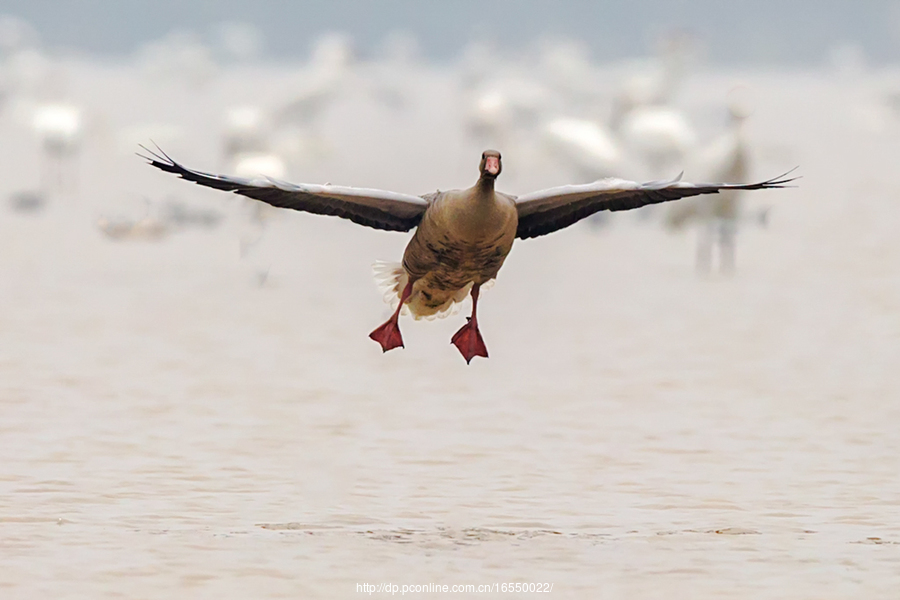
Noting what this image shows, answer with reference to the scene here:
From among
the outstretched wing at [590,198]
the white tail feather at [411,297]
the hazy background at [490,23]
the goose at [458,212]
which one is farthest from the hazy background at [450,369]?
the hazy background at [490,23]

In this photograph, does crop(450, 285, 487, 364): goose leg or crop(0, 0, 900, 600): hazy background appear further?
crop(450, 285, 487, 364): goose leg

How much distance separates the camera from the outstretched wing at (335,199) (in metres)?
8.34

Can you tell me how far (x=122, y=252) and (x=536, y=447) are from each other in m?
9.17

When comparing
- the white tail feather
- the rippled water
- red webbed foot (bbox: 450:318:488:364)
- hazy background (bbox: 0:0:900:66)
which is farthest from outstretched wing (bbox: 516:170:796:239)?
hazy background (bbox: 0:0:900:66)

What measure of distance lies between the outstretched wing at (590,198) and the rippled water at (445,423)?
1386 mm

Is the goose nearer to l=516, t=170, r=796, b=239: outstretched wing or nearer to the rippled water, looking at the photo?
l=516, t=170, r=796, b=239: outstretched wing

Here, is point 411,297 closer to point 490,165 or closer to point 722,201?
point 490,165

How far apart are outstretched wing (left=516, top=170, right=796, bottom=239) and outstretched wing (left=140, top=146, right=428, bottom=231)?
0.51m

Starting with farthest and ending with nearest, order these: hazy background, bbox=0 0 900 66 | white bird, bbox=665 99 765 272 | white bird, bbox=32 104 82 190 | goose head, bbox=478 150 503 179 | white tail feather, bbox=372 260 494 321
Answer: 1. hazy background, bbox=0 0 900 66
2. white bird, bbox=32 104 82 190
3. white bird, bbox=665 99 765 272
4. white tail feather, bbox=372 260 494 321
5. goose head, bbox=478 150 503 179

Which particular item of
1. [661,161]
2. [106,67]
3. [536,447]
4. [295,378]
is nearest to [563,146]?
[661,161]

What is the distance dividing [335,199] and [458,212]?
0.66m

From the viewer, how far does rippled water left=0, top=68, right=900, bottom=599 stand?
8.30 m

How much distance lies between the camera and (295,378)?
13312 millimetres

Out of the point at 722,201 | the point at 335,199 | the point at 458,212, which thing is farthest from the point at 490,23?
the point at 458,212
